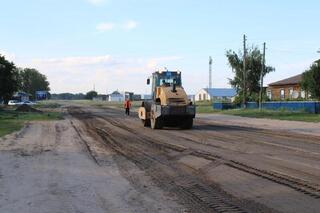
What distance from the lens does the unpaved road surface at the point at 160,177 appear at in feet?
32.3

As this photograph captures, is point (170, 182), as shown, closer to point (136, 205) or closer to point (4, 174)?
point (136, 205)

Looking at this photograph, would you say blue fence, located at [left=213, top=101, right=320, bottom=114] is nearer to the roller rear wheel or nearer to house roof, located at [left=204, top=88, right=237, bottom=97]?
the roller rear wheel

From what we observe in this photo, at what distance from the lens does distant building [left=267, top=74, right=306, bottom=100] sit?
7894 centimetres

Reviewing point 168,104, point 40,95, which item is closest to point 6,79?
point 168,104

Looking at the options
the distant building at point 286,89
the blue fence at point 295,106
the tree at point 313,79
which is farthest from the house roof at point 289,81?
the tree at point 313,79

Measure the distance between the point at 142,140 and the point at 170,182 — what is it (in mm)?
11627

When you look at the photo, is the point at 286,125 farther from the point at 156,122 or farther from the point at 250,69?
the point at 250,69

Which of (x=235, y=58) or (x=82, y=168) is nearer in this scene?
(x=82, y=168)

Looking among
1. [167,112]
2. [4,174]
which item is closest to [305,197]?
[4,174]

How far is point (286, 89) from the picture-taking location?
82.9 metres

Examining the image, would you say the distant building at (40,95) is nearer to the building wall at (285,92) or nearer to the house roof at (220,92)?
the house roof at (220,92)

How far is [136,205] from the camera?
9750mm

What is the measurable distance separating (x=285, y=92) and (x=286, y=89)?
1.86ft

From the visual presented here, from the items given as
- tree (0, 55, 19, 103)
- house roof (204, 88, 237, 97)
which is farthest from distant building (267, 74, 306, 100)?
house roof (204, 88, 237, 97)
